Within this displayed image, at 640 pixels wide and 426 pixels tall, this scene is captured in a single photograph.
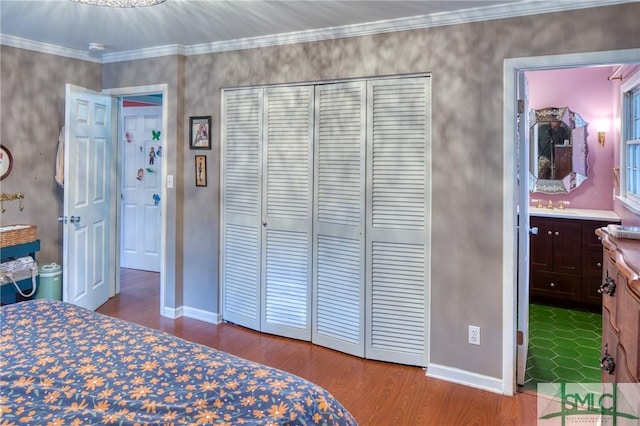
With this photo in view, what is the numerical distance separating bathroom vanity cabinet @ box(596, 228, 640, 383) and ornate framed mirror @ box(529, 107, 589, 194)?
10.2 feet

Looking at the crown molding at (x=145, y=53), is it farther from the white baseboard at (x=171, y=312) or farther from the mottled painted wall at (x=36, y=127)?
the white baseboard at (x=171, y=312)

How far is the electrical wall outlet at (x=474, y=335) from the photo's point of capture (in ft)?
9.08

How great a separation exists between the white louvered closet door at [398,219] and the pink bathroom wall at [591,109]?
7.67 feet

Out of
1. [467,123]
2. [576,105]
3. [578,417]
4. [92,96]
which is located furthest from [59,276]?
[576,105]

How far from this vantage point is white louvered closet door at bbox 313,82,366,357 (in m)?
3.11

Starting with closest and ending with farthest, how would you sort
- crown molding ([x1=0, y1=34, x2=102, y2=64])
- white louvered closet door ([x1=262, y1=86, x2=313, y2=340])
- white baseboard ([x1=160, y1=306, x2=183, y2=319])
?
white louvered closet door ([x1=262, y1=86, x2=313, y2=340]) < crown molding ([x1=0, y1=34, x2=102, y2=64]) < white baseboard ([x1=160, y1=306, x2=183, y2=319])

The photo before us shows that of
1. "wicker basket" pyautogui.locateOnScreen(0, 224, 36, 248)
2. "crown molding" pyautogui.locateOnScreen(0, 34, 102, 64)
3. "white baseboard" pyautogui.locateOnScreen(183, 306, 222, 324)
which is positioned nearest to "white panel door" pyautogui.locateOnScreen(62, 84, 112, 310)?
"wicker basket" pyautogui.locateOnScreen(0, 224, 36, 248)

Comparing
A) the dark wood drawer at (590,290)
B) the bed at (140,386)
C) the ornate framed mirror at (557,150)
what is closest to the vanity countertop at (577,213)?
the ornate framed mirror at (557,150)

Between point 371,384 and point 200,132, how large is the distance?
8.07 feet

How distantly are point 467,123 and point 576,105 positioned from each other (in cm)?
268

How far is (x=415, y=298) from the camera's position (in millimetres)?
2965

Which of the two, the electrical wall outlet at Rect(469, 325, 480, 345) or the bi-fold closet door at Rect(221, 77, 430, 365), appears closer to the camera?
the electrical wall outlet at Rect(469, 325, 480, 345)

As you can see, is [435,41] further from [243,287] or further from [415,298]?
[243,287]

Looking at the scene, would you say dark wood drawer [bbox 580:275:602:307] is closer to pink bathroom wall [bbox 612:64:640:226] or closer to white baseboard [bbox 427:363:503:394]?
pink bathroom wall [bbox 612:64:640:226]
